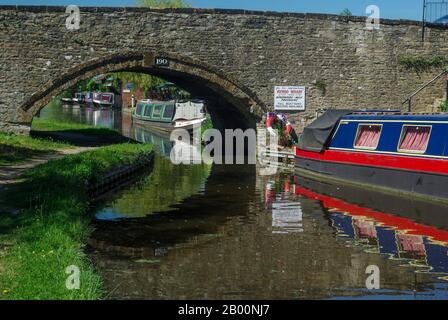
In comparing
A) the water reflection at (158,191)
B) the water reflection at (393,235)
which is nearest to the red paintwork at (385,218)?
the water reflection at (393,235)

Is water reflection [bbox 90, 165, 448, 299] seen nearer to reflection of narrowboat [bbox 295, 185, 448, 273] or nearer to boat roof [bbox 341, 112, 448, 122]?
reflection of narrowboat [bbox 295, 185, 448, 273]

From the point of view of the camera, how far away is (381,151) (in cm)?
1463

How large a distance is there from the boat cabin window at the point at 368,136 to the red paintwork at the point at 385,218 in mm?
2035

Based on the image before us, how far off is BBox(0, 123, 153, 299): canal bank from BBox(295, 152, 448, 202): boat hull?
19.1 feet

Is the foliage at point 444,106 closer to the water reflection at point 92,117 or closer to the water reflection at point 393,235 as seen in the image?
the water reflection at point 393,235

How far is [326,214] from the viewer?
11703mm

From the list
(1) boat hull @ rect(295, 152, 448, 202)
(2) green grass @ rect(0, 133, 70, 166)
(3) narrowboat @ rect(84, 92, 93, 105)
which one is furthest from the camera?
(3) narrowboat @ rect(84, 92, 93, 105)

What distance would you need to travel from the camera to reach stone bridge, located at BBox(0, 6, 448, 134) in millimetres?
19516

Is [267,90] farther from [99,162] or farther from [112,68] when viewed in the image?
[99,162]

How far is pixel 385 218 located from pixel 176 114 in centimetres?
2387

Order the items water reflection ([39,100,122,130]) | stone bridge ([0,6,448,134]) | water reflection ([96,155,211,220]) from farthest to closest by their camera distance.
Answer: water reflection ([39,100,122,130])
stone bridge ([0,6,448,134])
water reflection ([96,155,211,220])

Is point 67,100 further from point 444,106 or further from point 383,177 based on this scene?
point 383,177

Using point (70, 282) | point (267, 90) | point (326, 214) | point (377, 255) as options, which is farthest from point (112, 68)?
point (70, 282)

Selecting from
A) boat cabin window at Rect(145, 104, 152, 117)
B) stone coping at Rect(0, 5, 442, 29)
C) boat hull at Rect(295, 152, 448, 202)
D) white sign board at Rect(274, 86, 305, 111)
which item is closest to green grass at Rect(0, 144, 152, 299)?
boat hull at Rect(295, 152, 448, 202)
